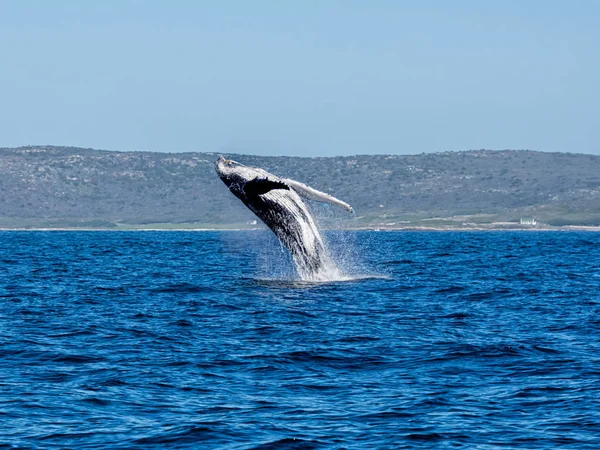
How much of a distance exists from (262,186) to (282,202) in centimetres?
176

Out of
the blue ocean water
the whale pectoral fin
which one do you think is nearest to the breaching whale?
the whale pectoral fin

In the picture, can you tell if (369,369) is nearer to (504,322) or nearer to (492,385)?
(492,385)

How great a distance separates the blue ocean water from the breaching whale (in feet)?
4.38

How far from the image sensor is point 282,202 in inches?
1094

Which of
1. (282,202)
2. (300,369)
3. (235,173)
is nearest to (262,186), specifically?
(235,173)

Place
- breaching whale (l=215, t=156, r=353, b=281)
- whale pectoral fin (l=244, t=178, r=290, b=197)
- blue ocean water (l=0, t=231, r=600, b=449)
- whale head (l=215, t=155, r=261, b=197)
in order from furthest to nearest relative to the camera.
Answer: whale head (l=215, t=155, r=261, b=197) → breaching whale (l=215, t=156, r=353, b=281) → whale pectoral fin (l=244, t=178, r=290, b=197) → blue ocean water (l=0, t=231, r=600, b=449)

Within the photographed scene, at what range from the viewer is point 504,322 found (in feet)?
78.6

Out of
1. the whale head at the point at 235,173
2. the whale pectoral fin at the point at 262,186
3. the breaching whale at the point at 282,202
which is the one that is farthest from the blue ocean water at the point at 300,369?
the whale head at the point at 235,173

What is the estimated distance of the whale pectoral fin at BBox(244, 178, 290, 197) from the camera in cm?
2576

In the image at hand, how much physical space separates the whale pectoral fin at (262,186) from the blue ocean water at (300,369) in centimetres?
288

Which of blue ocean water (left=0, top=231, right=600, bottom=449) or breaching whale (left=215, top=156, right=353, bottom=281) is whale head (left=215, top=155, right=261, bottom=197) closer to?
breaching whale (left=215, top=156, right=353, bottom=281)

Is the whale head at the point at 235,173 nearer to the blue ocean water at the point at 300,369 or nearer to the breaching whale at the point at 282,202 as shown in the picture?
the breaching whale at the point at 282,202

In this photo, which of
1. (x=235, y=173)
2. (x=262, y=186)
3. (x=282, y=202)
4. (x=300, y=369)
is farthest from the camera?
(x=282, y=202)

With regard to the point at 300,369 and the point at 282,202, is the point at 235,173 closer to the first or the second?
the point at 282,202
